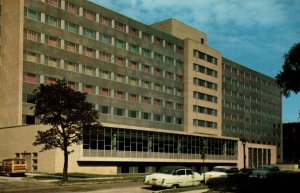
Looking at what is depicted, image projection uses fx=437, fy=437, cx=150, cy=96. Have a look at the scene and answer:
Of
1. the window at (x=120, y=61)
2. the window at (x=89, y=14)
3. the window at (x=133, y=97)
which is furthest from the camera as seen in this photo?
the window at (x=133, y=97)

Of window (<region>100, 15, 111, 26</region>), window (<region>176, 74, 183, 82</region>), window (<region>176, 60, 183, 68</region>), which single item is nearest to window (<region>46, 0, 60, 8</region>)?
window (<region>100, 15, 111, 26</region>)

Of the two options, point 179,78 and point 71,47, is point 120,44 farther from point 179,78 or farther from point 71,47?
point 179,78

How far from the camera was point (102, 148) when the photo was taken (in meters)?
A: 61.0

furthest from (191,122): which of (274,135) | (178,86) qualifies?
(274,135)

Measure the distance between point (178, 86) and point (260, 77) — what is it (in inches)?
1806

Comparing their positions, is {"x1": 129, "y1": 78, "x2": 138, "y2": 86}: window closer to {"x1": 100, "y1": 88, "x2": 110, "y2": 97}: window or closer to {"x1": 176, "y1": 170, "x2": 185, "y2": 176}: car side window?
{"x1": 100, "y1": 88, "x2": 110, "y2": 97}: window

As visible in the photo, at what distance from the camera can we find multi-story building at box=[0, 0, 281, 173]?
210 ft

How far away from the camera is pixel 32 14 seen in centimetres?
6912

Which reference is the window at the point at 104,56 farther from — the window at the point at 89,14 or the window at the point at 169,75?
the window at the point at 169,75

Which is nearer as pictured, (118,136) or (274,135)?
(118,136)

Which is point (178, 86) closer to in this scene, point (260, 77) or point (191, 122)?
point (191, 122)

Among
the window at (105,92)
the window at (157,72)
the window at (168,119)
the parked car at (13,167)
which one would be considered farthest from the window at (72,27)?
the parked car at (13,167)

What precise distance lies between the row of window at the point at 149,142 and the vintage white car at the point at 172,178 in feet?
45.5

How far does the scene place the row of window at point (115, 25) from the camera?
2948 inches
